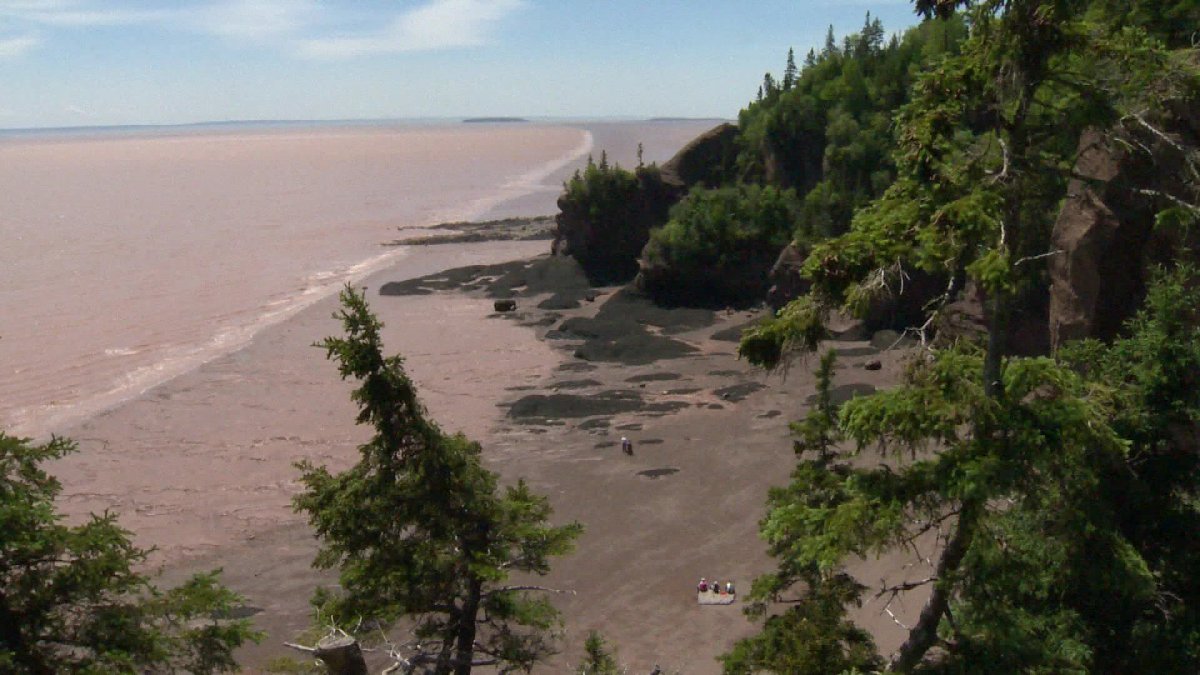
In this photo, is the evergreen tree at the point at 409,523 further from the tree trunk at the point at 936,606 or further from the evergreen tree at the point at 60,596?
the tree trunk at the point at 936,606

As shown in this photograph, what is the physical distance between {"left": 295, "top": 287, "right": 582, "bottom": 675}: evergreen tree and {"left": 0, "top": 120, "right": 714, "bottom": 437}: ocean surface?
2886 cm

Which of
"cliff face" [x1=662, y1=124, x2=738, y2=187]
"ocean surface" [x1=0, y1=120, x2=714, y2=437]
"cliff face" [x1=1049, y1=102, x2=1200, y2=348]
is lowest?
"ocean surface" [x1=0, y1=120, x2=714, y2=437]

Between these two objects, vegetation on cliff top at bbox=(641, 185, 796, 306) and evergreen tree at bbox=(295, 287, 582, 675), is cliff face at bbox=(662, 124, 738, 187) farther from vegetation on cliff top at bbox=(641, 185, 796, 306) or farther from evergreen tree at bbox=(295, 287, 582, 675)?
evergreen tree at bbox=(295, 287, 582, 675)

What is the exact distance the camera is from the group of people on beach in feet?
75.0

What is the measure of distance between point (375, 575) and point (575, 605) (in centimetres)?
1092

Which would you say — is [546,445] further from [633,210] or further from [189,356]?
[633,210]

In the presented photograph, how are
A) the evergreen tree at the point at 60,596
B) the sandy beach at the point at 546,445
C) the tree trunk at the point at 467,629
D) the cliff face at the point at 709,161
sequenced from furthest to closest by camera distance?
the cliff face at the point at 709,161
the sandy beach at the point at 546,445
the tree trunk at the point at 467,629
the evergreen tree at the point at 60,596

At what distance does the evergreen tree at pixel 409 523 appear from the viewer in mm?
12734

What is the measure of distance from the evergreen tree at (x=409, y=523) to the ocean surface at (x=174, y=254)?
28.9 metres

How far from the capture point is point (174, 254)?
75.4 m

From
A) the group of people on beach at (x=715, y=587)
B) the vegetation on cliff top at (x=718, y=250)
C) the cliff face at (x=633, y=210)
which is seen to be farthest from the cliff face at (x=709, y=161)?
the group of people on beach at (x=715, y=587)

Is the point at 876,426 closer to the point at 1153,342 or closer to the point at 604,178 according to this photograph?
the point at 1153,342

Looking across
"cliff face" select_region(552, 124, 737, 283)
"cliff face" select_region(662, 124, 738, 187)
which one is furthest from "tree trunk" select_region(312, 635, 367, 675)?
"cliff face" select_region(662, 124, 738, 187)

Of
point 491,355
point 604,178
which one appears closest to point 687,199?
point 604,178
